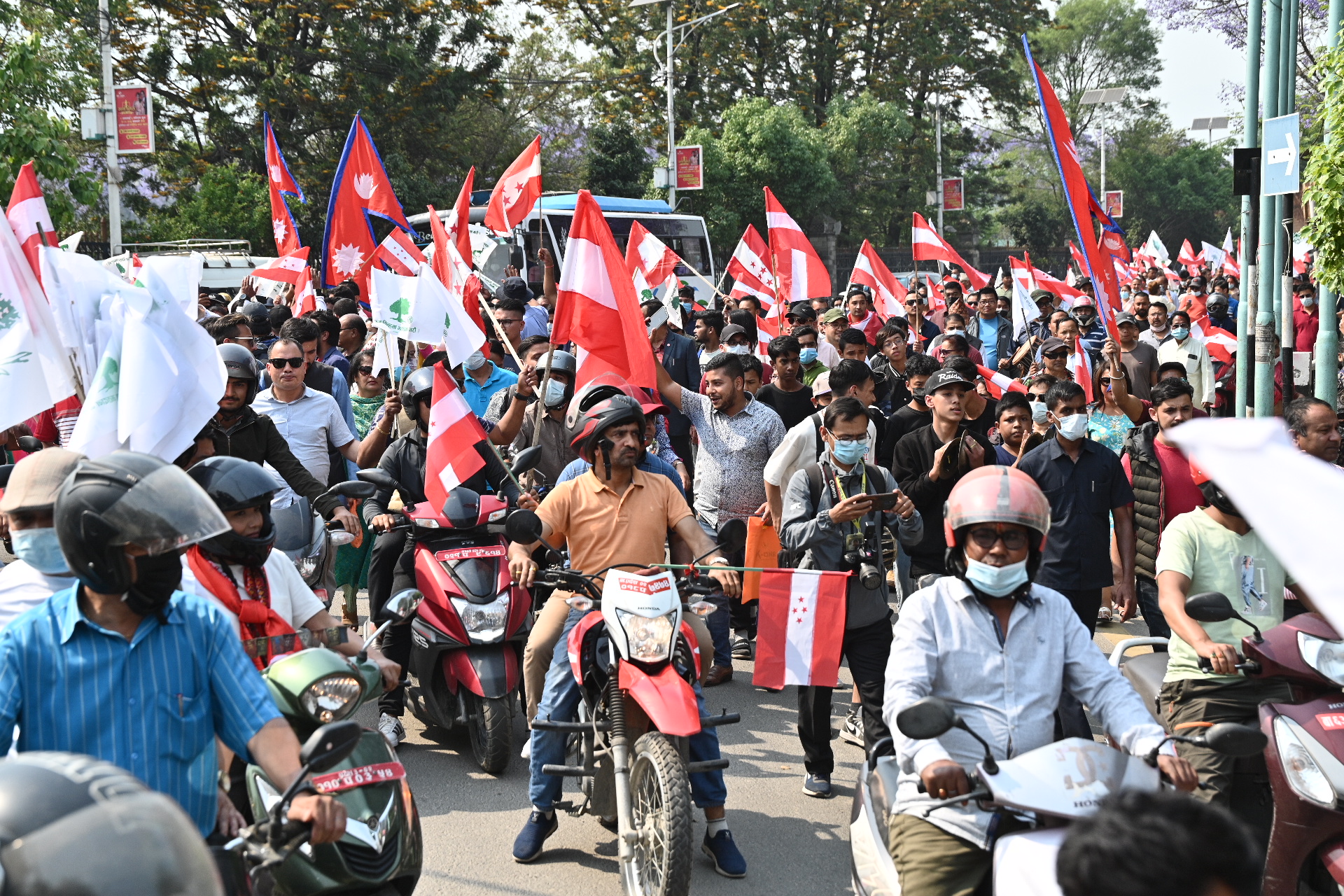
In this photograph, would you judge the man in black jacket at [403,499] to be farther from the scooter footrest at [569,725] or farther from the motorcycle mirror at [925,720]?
the motorcycle mirror at [925,720]

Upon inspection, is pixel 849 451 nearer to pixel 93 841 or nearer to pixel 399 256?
pixel 93 841

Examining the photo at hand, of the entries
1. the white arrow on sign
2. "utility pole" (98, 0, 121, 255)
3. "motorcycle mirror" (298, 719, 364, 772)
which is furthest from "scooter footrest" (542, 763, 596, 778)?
"utility pole" (98, 0, 121, 255)

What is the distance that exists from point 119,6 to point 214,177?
167 inches

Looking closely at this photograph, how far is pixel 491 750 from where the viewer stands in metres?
5.93

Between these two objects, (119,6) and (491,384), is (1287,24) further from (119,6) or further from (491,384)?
(119,6)

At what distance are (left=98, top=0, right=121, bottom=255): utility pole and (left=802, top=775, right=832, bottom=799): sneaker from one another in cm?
2033

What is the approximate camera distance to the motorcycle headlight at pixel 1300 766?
375cm

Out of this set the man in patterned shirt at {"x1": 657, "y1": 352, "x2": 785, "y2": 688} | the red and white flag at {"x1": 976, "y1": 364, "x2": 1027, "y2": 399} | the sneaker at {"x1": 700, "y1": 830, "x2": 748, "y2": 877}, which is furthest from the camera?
the red and white flag at {"x1": 976, "y1": 364, "x2": 1027, "y2": 399}

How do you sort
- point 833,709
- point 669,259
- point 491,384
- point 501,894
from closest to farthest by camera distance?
point 501,894
point 833,709
point 491,384
point 669,259

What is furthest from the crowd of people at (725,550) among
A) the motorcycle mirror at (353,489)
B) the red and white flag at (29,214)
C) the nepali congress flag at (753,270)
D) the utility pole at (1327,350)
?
the nepali congress flag at (753,270)

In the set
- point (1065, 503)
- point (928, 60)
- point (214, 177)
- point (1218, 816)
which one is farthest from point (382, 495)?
point (928, 60)

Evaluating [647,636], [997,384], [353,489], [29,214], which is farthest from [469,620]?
[997,384]

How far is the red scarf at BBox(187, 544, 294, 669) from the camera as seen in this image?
13.1 feet

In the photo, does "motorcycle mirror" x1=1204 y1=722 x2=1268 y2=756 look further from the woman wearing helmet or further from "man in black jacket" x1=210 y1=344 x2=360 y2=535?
"man in black jacket" x1=210 y1=344 x2=360 y2=535
